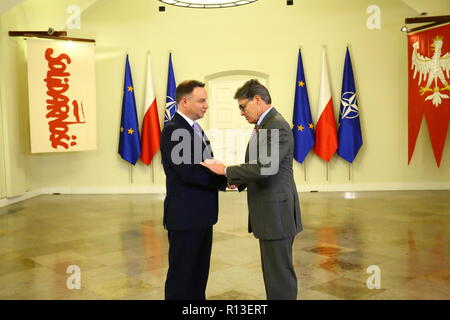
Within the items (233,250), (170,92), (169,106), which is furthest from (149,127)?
(233,250)

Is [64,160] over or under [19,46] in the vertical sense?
under

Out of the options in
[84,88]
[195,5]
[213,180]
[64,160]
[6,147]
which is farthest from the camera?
[64,160]

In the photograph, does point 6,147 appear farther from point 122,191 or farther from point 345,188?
point 345,188

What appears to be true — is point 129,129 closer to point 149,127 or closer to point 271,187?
point 149,127

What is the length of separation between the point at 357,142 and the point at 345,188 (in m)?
0.99

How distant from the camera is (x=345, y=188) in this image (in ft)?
31.5

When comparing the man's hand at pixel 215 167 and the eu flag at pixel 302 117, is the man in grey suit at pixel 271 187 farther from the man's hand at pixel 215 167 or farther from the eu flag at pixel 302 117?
the eu flag at pixel 302 117

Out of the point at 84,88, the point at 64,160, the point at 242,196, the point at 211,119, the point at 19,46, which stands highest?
the point at 19,46

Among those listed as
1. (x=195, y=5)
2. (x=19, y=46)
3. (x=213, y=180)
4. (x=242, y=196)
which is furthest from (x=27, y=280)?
(x=19, y=46)

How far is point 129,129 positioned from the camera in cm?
959

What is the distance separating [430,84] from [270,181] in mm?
6985

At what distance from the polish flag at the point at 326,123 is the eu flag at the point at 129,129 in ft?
12.3

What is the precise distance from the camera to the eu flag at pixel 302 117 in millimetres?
9469

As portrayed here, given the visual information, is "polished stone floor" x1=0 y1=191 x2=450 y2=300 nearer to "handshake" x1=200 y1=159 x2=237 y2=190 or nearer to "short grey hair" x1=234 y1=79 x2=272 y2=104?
"handshake" x1=200 y1=159 x2=237 y2=190
